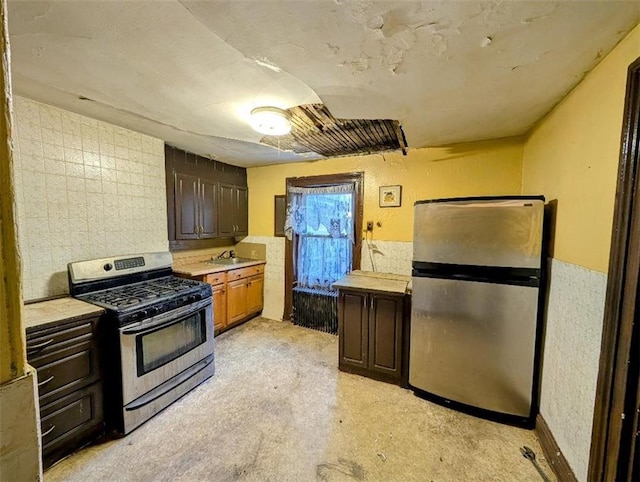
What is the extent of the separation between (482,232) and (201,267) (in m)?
2.99

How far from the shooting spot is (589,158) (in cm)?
147

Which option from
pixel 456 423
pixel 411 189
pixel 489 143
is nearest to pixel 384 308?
pixel 456 423

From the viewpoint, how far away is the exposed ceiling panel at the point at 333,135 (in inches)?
83.8

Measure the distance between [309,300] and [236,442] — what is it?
6.47 ft

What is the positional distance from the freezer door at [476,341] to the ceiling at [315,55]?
1.33 meters

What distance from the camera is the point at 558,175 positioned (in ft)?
5.98

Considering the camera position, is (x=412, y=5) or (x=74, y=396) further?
(x=74, y=396)

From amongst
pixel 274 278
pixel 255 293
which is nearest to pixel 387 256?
pixel 274 278

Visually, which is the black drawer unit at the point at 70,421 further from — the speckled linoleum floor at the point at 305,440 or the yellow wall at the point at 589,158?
the yellow wall at the point at 589,158

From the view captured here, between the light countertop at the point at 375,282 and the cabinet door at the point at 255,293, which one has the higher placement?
the light countertop at the point at 375,282

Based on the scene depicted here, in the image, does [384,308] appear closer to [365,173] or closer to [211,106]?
[365,173]

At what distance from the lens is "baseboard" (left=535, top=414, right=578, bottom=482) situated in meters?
1.51

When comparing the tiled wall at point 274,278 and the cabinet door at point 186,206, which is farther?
the tiled wall at point 274,278

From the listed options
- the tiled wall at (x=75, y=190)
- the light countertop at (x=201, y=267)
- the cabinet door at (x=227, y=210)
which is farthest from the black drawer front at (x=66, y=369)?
the cabinet door at (x=227, y=210)
